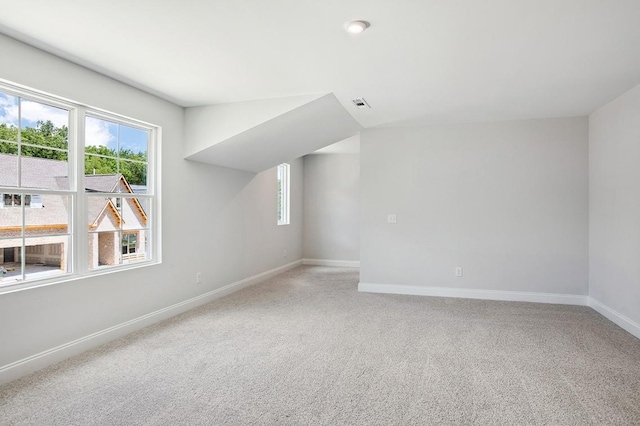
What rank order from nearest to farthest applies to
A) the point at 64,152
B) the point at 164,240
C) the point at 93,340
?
the point at 64,152 < the point at 93,340 < the point at 164,240

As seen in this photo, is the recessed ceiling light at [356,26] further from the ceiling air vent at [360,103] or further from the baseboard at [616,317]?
the baseboard at [616,317]

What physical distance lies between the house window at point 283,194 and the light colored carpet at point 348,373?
3.49 m

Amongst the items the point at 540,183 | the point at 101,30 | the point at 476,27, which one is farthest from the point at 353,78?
the point at 540,183

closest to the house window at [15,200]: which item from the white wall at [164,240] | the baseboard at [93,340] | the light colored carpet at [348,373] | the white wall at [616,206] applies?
the white wall at [164,240]

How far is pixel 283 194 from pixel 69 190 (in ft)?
15.6

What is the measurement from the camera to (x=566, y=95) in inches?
154

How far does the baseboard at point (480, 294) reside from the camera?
480 cm

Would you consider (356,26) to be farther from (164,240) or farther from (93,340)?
(93,340)

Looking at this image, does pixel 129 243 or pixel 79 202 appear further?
pixel 129 243

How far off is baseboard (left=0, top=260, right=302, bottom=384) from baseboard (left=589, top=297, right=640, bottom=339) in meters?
4.61

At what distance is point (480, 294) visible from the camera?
508 cm

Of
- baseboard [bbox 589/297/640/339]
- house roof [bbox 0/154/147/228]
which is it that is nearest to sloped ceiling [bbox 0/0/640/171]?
house roof [bbox 0/154/147/228]

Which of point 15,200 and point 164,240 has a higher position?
point 15,200

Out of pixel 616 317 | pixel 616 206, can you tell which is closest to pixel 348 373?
pixel 616 317
